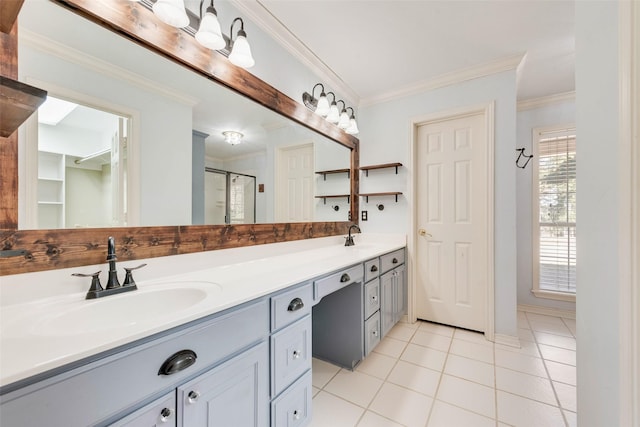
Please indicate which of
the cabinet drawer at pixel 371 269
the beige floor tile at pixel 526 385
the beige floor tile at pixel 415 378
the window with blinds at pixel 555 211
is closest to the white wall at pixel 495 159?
the beige floor tile at pixel 526 385

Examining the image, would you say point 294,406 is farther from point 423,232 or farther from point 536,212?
point 536,212

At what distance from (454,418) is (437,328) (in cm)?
120

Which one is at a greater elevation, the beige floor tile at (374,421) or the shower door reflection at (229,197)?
the shower door reflection at (229,197)

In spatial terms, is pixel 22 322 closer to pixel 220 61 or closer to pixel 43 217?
pixel 43 217

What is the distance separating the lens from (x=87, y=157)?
1007 mm

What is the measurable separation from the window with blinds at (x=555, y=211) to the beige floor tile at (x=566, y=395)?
157 centimetres

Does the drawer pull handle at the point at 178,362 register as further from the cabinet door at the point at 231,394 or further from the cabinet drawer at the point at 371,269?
the cabinet drawer at the point at 371,269

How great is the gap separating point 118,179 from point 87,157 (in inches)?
5.0

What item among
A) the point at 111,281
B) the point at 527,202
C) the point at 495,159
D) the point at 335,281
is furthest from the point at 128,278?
the point at 527,202

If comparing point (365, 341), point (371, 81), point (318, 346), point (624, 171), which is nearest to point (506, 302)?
point (365, 341)

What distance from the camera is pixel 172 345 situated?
0.73 m

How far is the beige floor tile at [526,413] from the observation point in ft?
4.51

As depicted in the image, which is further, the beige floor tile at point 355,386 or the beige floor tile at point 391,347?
the beige floor tile at point 391,347

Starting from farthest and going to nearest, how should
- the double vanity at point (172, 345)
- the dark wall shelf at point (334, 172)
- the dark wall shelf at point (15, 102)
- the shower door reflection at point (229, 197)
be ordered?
1. the dark wall shelf at point (334, 172)
2. the shower door reflection at point (229, 197)
3. the dark wall shelf at point (15, 102)
4. the double vanity at point (172, 345)
